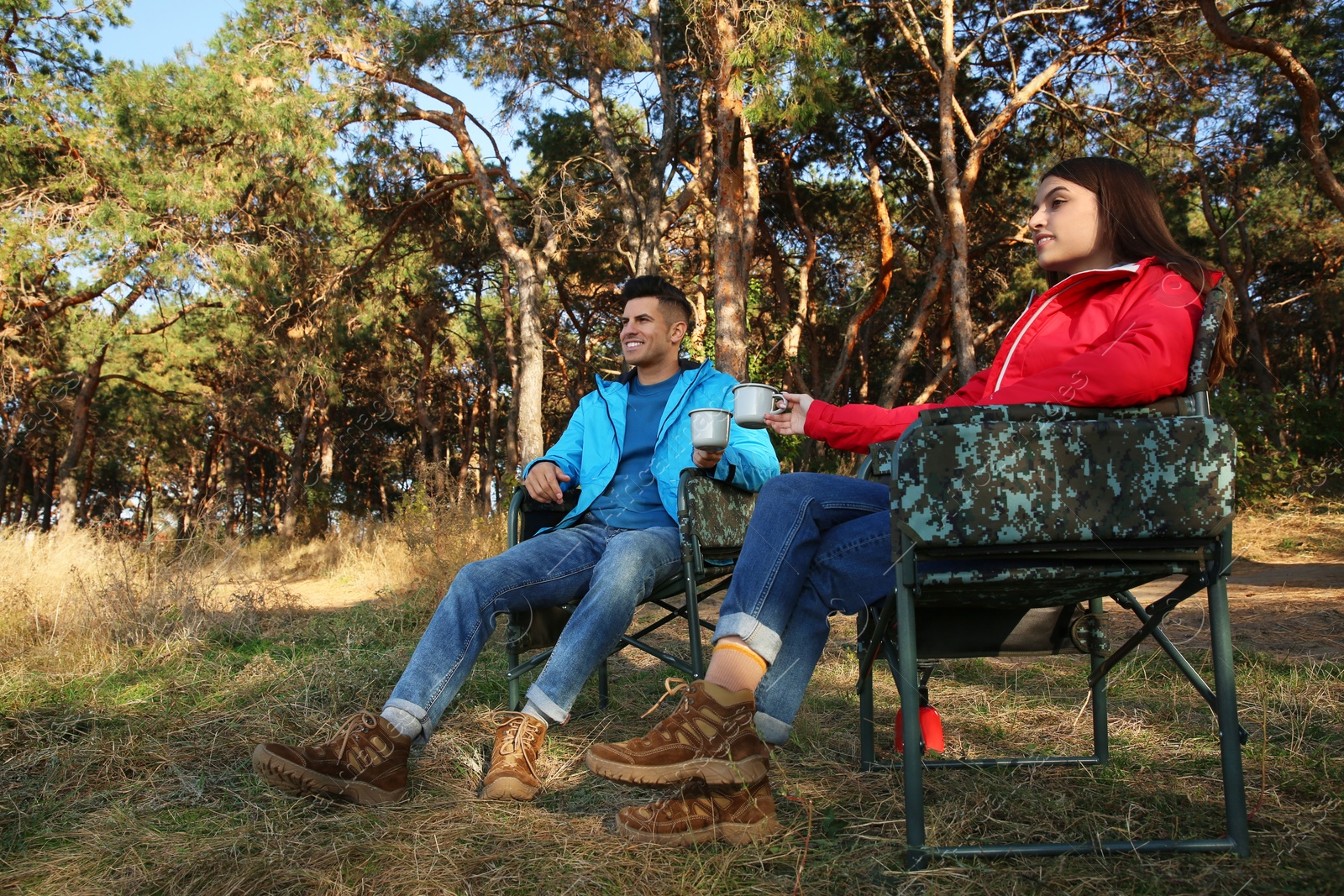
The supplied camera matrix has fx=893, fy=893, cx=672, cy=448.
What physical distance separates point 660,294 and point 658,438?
1.73ft

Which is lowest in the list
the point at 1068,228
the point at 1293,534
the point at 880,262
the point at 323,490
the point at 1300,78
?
the point at 1293,534

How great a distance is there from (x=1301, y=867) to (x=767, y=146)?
13.1 meters

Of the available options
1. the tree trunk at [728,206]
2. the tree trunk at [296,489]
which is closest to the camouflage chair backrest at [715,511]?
the tree trunk at [728,206]

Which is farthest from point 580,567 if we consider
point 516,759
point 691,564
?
point 516,759

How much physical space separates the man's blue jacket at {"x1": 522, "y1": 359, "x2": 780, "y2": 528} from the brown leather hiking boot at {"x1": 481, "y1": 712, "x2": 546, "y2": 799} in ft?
2.59

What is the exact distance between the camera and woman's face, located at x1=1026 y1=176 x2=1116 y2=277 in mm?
1931

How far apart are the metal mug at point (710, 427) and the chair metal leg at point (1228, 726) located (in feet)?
3.37

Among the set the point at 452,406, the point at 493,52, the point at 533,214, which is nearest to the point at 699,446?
the point at 533,214

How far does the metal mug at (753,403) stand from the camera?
1.88 meters

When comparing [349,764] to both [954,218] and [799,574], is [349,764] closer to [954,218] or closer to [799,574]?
[799,574]

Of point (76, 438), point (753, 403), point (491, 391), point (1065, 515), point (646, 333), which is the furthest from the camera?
point (491, 391)

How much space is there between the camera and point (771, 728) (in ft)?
6.45

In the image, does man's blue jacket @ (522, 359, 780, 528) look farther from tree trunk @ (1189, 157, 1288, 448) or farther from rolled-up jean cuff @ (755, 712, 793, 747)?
tree trunk @ (1189, 157, 1288, 448)

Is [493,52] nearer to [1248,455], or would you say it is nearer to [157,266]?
[157,266]
